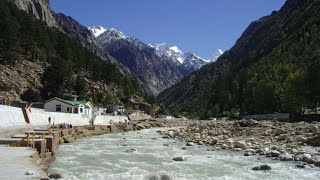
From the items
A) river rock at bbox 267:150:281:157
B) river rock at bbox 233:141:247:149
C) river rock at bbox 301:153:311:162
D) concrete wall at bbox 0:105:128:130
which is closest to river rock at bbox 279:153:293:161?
river rock at bbox 301:153:311:162

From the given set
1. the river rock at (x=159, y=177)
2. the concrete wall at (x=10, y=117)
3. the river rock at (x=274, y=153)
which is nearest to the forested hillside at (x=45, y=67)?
the concrete wall at (x=10, y=117)

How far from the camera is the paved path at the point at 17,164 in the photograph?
15238 millimetres

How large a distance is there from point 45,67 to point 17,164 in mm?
117183

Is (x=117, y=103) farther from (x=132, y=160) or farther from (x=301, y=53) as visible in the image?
(x=132, y=160)

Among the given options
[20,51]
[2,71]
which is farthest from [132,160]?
[20,51]

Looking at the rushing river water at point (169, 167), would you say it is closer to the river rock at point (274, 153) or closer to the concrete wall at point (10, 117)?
the river rock at point (274, 153)

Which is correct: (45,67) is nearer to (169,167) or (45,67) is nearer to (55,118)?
(55,118)

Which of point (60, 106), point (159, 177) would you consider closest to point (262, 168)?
point (159, 177)

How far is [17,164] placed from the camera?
59.0 ft

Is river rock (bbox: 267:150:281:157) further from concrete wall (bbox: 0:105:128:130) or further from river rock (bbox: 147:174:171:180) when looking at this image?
concrete wall (bbox: 0:105:128:130)

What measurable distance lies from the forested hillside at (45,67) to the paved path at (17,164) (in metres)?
84.3

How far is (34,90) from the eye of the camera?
113750 mm

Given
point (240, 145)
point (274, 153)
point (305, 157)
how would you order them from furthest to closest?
point (240, 145) < point (274, 153) < point (305, 157)

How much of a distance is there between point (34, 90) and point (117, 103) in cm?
4621
